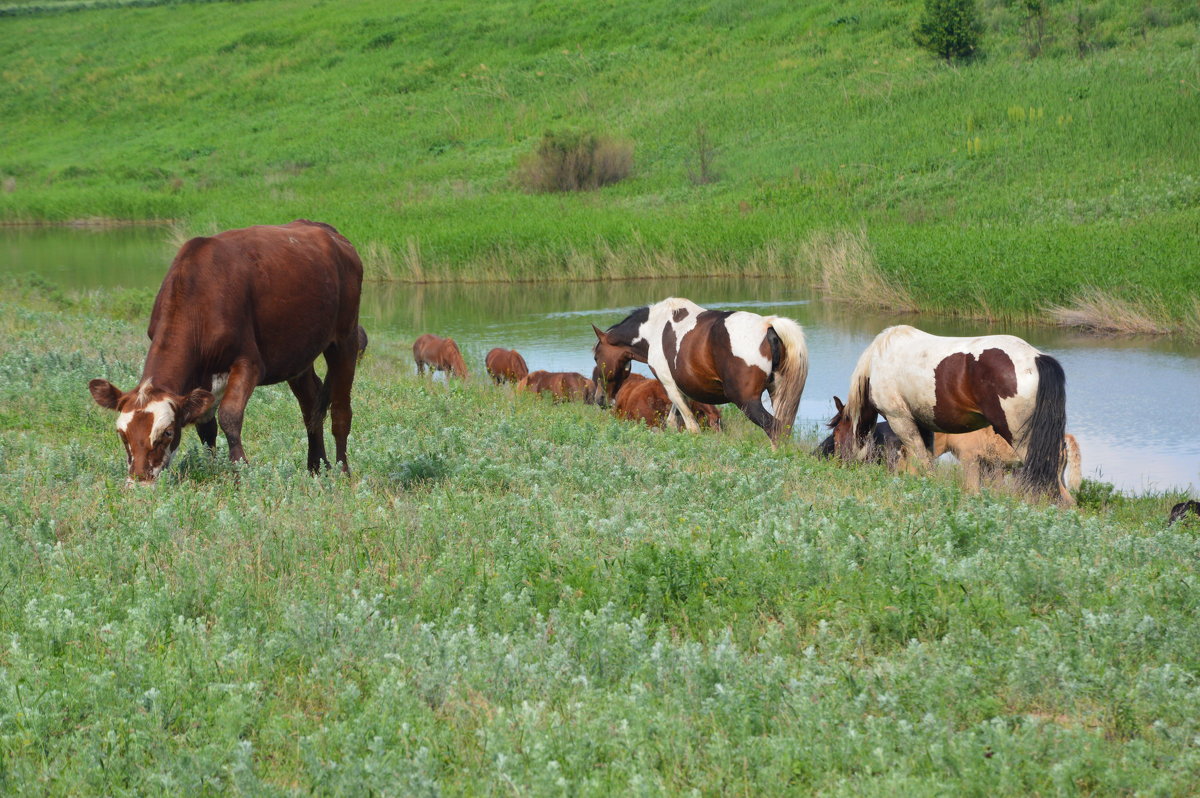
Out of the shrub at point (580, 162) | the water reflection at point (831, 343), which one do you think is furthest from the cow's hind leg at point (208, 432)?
the shrub at point (580, 162)

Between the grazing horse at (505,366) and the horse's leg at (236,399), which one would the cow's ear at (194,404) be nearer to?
the horse's leg at (236,399)

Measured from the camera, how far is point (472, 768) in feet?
12.7

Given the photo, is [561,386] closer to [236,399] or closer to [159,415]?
[236,399]

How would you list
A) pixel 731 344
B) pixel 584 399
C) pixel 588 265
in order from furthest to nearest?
pixel 588 265, pixel 584 399, pixel 731 344

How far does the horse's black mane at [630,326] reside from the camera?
1482 centimetres

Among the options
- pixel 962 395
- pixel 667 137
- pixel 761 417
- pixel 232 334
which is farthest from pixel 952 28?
pixel 232 334

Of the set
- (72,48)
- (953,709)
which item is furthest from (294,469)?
(72,48)

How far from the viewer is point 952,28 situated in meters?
44.9

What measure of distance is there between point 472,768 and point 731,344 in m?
9.52

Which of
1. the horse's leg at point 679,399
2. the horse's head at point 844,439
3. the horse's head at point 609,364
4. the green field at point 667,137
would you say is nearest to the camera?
the horse's head at point 844,439

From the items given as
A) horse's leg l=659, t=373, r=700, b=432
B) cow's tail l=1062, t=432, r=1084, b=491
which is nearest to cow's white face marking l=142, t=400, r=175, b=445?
horse's leg l=659, t=373, r=700, b=432

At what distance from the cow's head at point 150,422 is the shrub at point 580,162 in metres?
35.2

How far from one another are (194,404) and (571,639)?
3.41 meters

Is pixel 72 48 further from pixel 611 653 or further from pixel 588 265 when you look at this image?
pixel 611 653
